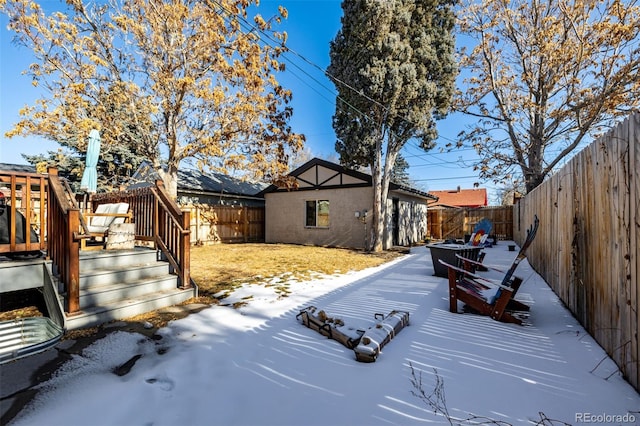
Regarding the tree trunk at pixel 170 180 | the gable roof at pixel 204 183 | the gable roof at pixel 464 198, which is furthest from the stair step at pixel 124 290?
the gable roof at pixel 464 198

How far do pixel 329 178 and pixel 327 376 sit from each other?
10.8 m

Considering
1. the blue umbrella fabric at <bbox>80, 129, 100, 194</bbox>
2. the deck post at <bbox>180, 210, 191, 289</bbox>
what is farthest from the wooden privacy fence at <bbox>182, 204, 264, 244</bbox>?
the deck post at <bbox>180, 210, 191, 289</bbox>

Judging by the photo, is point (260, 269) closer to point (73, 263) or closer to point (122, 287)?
point (122, 287)

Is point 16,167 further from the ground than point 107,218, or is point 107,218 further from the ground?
point 16,167

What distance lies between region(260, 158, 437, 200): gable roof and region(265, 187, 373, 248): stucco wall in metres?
0.23

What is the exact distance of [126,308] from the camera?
3.32 meters

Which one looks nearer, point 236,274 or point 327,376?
point 327,376

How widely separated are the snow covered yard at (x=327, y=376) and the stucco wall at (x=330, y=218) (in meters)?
8.45

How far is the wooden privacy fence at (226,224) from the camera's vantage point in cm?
1244

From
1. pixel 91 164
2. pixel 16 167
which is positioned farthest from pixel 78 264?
pixel 16 167

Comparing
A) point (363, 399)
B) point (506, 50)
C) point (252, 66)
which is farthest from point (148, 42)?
point (506, 50)

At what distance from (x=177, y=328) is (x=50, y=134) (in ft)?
29.3

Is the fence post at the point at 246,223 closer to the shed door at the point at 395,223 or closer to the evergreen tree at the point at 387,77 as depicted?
the evergreen tree at the point at 387,77

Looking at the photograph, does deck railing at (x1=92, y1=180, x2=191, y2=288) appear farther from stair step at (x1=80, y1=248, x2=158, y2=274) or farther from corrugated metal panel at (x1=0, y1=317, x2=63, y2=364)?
corrugated metal panel at (x1=0, y1=317, x2=63, y2=364)
